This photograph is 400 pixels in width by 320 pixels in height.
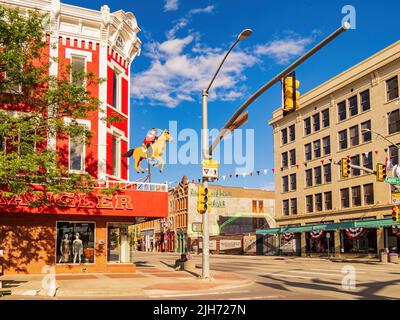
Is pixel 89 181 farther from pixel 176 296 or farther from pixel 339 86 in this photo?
pixel 339 86

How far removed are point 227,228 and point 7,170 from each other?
7125cm

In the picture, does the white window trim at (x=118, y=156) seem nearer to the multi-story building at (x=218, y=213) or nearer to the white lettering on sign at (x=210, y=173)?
the white lettering on sign at (x=210, y=173)

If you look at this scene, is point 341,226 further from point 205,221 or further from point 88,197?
point 88,197

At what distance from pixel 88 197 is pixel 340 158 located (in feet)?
119

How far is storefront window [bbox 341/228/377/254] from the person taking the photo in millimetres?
48125

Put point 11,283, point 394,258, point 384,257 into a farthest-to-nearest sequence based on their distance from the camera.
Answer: point 384,257, point 394,258, point 11,283

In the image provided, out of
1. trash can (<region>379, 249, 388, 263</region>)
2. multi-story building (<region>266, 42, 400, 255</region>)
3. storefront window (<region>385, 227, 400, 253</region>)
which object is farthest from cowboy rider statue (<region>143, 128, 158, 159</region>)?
storefront window (<region>385, 227, 400, 253</region>)

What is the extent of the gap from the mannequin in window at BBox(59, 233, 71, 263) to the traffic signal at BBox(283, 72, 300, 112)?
48.9 feet

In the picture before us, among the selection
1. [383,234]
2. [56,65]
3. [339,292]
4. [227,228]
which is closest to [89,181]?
[56,65]

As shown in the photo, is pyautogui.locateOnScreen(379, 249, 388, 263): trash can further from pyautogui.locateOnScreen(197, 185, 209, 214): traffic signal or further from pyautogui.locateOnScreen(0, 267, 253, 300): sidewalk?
pyautogui.locateOnScreen(197, 185, 209, 214): traffic signal

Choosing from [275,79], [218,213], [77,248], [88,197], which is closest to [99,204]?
[88,197]

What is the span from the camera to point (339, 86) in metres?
54.7

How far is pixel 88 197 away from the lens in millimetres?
24172

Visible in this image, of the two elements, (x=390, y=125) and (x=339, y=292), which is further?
(x=390, y=125)
